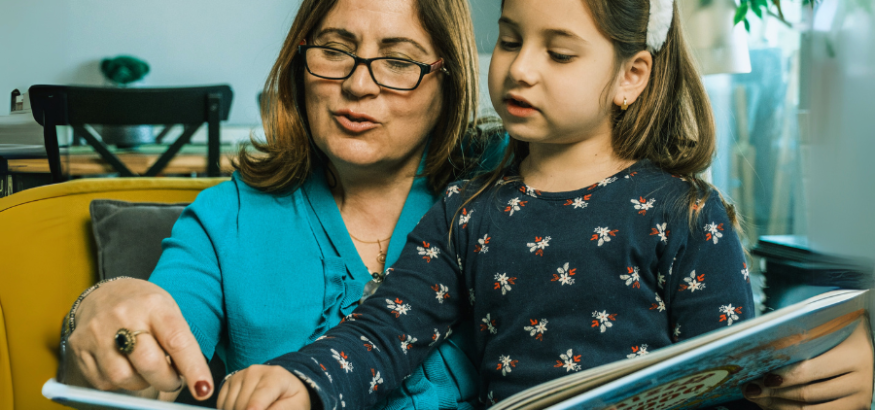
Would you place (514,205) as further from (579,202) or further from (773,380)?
(773,380)

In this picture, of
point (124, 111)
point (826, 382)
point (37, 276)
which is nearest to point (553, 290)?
point (826, 382)

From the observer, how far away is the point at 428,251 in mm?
1004

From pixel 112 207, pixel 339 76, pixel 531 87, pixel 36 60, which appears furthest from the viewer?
pixel 36 60

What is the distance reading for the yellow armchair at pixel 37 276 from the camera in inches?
47.8

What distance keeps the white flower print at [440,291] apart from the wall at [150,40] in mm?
3339

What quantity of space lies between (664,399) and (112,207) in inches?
45.5

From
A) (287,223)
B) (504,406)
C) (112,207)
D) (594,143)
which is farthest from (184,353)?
(112,207)

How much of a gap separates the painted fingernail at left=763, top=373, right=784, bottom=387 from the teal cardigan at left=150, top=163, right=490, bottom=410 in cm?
50

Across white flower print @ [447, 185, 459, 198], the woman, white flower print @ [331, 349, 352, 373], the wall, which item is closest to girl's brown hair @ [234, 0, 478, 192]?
the woman

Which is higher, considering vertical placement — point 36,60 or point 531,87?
point 36,60

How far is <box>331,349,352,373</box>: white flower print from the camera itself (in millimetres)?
825

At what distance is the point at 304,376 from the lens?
0.75 m

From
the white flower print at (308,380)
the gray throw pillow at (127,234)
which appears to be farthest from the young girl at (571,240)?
the gray throw pillow at (127,234)

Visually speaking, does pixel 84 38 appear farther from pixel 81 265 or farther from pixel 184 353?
pixel 184 353
